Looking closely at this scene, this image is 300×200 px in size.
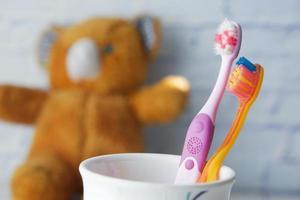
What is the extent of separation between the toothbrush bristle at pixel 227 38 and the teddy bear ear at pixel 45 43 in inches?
18.4

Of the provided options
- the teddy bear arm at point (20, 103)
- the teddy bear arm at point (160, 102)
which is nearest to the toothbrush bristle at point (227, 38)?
the teddy bear arm at point (160, 102)

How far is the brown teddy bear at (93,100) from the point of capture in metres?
0.71

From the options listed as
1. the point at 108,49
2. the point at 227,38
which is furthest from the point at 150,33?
the point at 227,38

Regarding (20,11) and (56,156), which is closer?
(56,156)

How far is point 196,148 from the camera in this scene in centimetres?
38

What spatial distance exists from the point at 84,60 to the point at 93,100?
0.18ft

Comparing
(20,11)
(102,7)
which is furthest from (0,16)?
(102,7)

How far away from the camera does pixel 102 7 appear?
0.85m

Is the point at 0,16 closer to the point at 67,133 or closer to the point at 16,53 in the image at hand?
the point at 16,53

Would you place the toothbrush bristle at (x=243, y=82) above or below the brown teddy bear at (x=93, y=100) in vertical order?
above

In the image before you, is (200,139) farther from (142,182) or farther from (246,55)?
(246,55)

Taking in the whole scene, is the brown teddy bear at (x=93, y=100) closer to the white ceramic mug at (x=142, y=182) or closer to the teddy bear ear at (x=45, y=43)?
the teddy bear ear at (x=45, y=43)

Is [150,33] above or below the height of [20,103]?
above

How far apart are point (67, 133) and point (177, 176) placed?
1.19 feet
